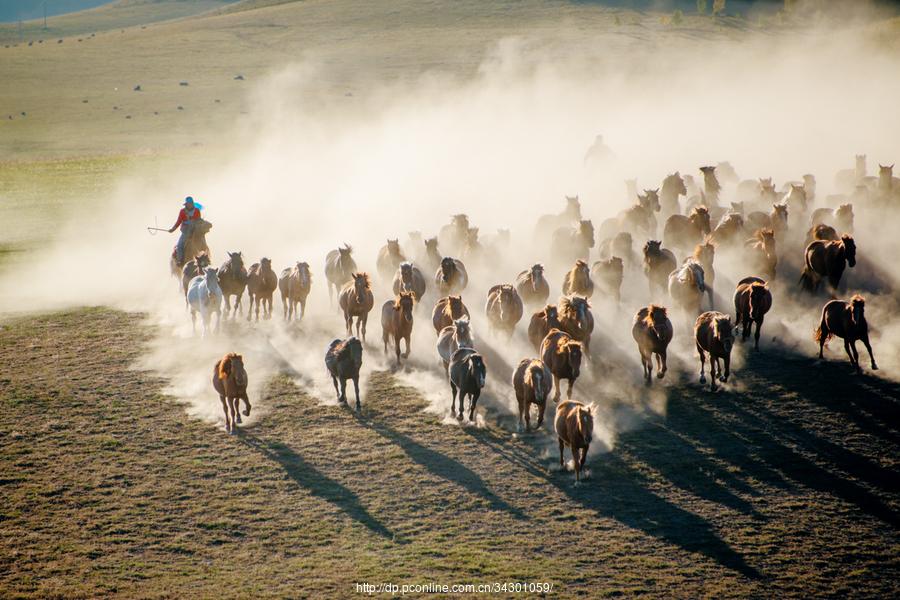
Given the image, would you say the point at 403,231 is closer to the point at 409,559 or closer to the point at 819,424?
the point at 819,424

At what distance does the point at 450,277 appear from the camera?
66.2 feet

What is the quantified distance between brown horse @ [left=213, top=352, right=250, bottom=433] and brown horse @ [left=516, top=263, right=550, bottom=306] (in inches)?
289

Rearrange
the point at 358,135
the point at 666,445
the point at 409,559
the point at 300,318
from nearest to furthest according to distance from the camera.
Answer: the point at 409,559, the point at 666,445, the point at 300,318, the point at 358,135

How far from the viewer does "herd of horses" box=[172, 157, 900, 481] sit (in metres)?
14.9

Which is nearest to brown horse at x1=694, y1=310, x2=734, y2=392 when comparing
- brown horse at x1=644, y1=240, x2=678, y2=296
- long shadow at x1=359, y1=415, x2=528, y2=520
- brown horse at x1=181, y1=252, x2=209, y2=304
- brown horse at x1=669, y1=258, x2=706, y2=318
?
brown horse at x1=669, y1=258, x2=706, y2=318

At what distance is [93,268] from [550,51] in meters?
61.2

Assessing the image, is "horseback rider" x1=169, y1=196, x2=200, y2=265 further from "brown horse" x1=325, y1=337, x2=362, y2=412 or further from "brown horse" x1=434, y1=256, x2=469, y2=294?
"brown horse" x1=325, y1=337, x2=362, y2=412

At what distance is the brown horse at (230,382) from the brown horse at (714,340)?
788 cm

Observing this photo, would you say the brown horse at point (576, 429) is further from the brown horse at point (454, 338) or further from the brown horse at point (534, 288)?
the brown horse at point (534, 288)

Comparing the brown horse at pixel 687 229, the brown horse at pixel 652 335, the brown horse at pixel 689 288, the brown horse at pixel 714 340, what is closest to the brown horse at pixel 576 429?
the brown horse at pixel 652 335

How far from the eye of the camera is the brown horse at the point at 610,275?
803 inches

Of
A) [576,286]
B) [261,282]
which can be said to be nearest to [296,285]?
[261,282]

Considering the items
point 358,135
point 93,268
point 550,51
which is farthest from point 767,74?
point 93,268

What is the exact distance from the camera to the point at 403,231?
31.3 m
